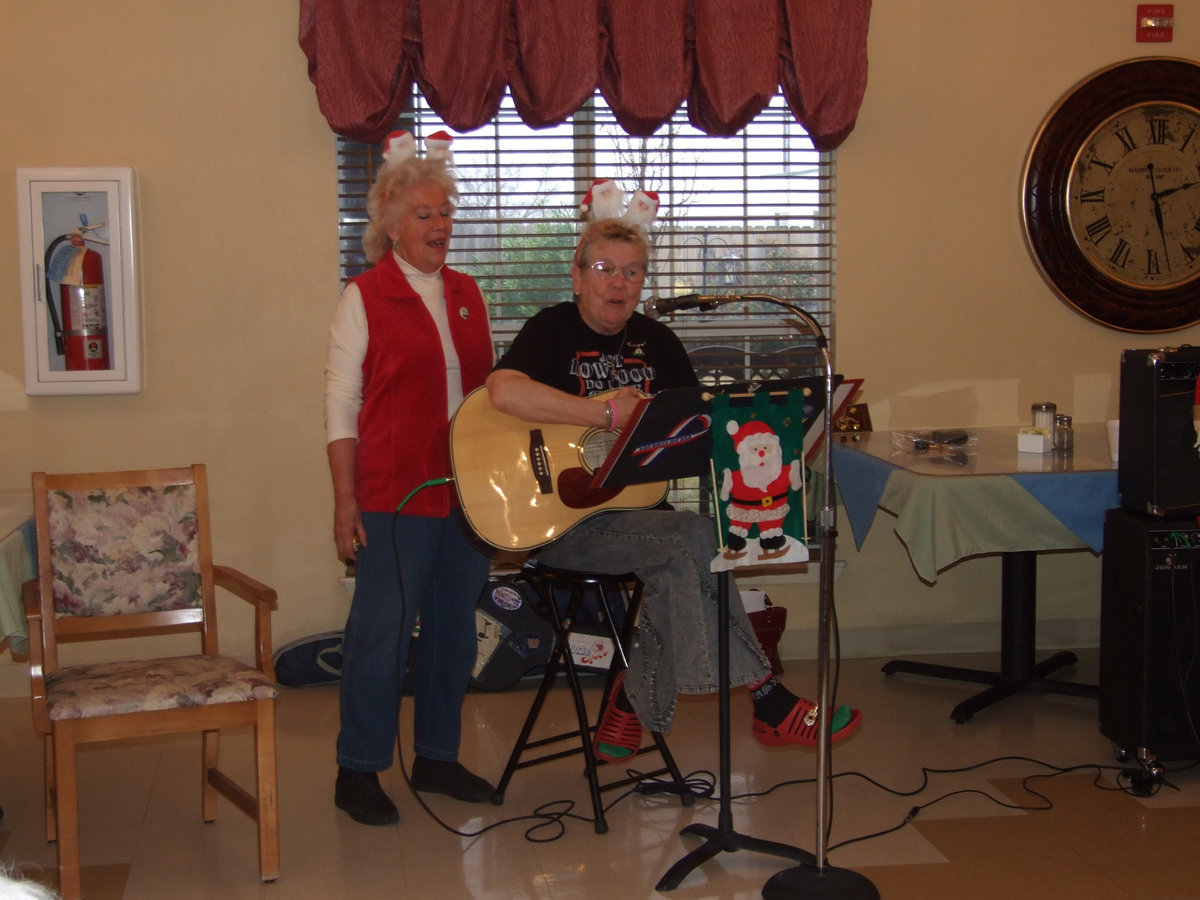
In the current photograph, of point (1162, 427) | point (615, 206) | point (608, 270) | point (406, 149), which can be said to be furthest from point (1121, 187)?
point (406, 149)

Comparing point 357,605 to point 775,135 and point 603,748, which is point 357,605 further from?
point 775,135

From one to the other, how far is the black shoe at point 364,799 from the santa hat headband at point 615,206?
1.44 meters

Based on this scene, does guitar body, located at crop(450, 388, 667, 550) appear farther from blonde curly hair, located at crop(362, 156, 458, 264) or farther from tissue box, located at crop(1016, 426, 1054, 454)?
tissue box, located at crop(1016, 426, 1054, 454)

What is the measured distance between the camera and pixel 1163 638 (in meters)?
2.90

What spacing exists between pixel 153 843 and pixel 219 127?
222 centimetres

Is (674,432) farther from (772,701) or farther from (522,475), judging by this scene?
(772,701)

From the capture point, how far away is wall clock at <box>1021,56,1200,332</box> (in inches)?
158

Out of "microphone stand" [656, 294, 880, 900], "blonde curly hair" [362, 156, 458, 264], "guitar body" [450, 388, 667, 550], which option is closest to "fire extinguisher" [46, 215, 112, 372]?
"blonde curly hair" [362, 156, 458, 264]

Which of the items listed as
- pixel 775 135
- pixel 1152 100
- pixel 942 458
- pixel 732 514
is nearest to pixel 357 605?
pixel 732 514

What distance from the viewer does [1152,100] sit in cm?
402

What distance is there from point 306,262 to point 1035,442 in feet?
7.74

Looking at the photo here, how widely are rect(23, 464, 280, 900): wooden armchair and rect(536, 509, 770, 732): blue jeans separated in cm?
77

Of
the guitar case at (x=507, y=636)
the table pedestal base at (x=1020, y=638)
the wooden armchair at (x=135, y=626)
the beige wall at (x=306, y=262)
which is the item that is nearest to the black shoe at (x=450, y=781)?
the wooden armchair at (x=135, y=626)

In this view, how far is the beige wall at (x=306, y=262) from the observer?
→ 3701 mm
